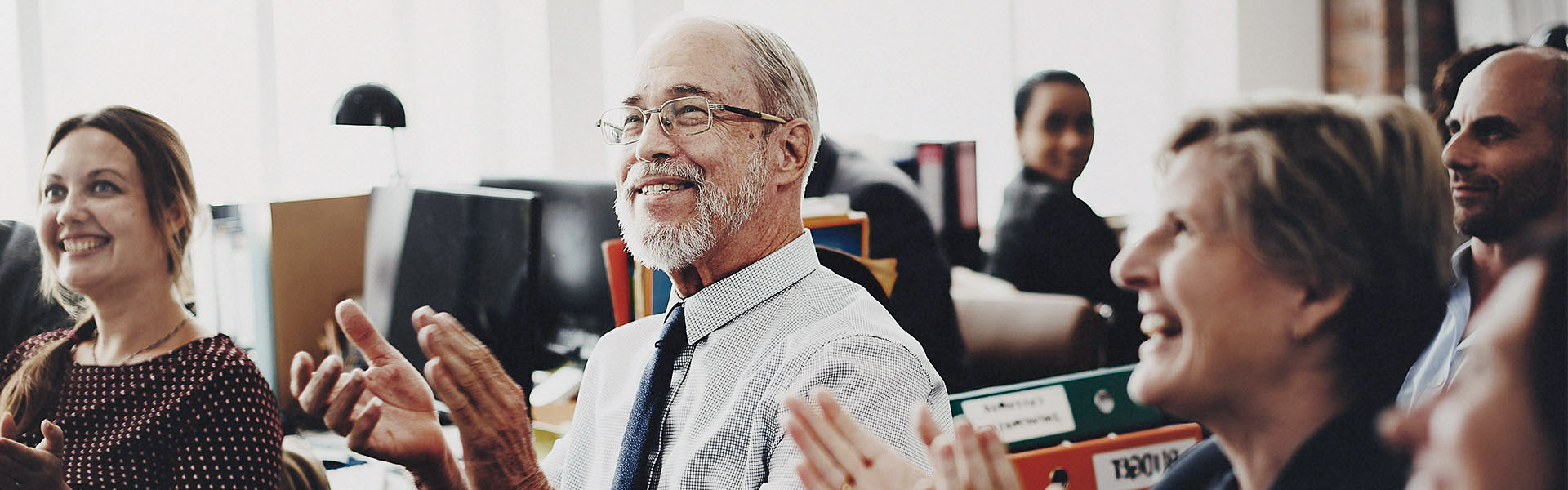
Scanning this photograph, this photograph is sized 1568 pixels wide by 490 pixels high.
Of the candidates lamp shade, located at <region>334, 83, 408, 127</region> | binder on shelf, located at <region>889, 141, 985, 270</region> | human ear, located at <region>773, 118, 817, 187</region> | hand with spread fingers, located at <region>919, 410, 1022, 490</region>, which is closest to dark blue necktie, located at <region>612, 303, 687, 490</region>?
human ear, located at <region>773, 118, 817, 187</region>

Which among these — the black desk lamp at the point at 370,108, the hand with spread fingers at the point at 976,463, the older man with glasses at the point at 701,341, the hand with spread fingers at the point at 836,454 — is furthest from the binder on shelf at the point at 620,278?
the hand with spread fingers at the point at 976,463

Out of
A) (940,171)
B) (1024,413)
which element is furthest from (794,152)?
(940,171)

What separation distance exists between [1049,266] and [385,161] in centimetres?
159

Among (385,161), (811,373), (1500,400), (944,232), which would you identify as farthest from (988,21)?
(1500,400)

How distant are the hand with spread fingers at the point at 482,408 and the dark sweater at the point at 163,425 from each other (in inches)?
15.0

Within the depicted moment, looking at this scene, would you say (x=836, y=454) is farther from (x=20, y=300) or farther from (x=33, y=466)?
(x=20, y=300)

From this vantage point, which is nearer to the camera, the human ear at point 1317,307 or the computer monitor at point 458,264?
the human ear at point 1317,307

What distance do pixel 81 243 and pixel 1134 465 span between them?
1.56 m

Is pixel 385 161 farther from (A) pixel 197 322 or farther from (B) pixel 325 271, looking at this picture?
(A) pixel 197 322

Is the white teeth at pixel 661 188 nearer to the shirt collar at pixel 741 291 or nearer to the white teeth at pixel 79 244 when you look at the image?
the shirt collar at pixel 741 291

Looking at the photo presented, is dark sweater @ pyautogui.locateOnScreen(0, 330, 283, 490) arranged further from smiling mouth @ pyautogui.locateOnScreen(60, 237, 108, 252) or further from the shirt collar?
the shirt collar

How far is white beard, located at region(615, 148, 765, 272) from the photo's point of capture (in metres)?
1.50

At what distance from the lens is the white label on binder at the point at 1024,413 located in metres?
1.86

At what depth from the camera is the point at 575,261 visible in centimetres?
238
